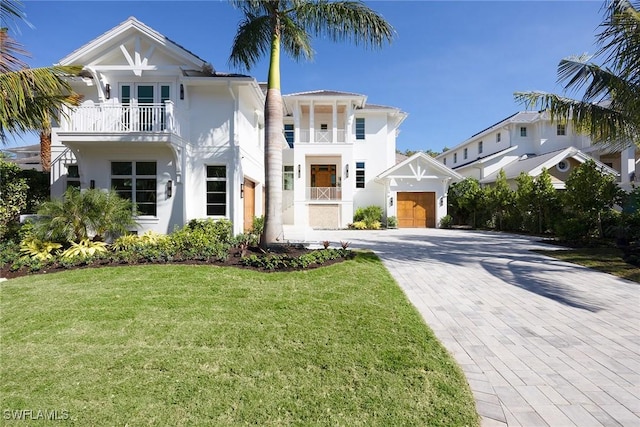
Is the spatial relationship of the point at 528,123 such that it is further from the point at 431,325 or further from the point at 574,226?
the point at 431,325

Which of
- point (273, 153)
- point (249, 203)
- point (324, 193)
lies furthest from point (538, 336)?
point (324, 193)

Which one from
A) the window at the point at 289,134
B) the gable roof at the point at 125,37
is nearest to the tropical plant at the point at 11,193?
the gable roof at the point at 125,37

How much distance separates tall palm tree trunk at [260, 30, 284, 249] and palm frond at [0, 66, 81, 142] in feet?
15.8

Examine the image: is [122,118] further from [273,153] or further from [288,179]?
[288,179]

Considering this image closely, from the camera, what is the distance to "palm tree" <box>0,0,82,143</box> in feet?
19.8

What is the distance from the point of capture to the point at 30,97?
21.1 ft

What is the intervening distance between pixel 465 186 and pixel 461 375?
70.8 feet

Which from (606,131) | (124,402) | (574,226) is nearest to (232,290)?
(124,402)

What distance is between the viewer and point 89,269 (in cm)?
742

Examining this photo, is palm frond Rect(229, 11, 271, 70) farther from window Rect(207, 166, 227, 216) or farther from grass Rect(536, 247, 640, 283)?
grass Rect(536, 247, 640, 283)

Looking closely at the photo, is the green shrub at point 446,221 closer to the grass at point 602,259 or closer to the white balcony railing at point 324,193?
the white balcony railing at point 324,193

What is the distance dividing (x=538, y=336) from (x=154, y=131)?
12.0m

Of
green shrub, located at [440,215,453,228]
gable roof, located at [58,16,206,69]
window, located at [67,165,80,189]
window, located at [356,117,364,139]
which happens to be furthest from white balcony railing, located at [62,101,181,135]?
green shrub, located at [440,215,453,228]

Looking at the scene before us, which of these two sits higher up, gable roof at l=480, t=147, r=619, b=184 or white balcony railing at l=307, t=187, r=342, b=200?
gable roof at l=480, t=147, r=619, b=184
